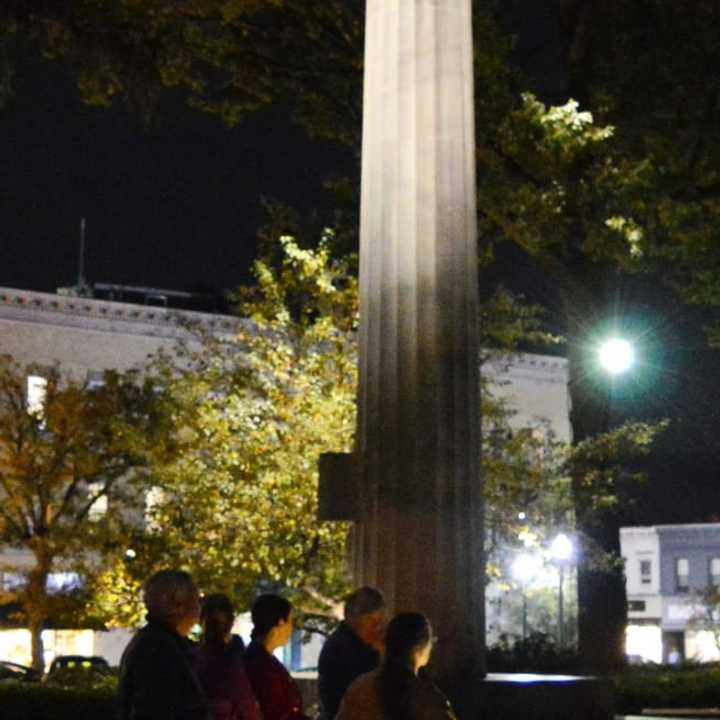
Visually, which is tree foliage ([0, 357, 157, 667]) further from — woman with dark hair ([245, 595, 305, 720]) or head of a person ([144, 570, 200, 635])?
head of a person ([144, 570, 200, 635])

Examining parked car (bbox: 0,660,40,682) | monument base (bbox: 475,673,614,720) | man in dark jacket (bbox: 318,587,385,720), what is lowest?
parked car (bbox: 0,660,40,682)

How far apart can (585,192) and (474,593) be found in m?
12.5

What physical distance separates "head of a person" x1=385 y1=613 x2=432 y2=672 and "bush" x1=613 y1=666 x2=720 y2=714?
13794mm

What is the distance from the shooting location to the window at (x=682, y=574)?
222ft

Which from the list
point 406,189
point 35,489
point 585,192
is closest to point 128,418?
point 35,489

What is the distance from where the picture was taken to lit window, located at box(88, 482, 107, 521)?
124 feet

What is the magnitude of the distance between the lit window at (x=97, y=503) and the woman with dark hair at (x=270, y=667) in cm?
2911

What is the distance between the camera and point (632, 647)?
69.2 m

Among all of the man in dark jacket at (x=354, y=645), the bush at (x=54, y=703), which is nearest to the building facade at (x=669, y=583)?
the bush at (x=54, y=703)

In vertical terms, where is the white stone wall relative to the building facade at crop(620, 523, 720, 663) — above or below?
above

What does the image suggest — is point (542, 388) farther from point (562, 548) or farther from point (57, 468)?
point (562, 548)

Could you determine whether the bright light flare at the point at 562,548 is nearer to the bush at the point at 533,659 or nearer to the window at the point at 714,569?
the bush at the point at 533,659

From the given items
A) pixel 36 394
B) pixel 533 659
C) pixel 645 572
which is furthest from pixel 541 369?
pixel 533 659

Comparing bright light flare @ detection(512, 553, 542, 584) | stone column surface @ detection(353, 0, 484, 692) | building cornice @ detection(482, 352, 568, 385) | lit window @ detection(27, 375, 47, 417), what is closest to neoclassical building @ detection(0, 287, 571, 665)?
lit window @ detection(27, 375, 47, 417)
